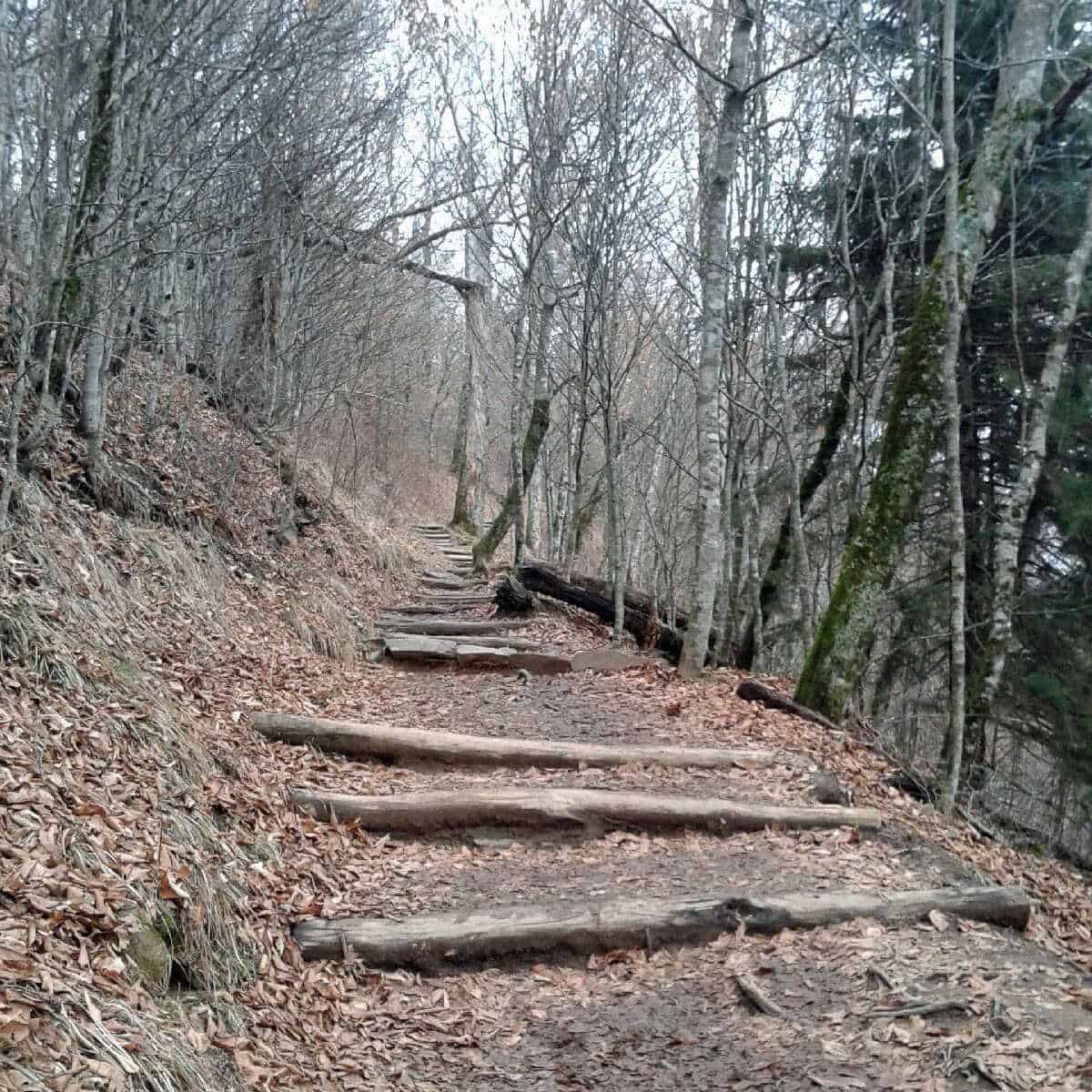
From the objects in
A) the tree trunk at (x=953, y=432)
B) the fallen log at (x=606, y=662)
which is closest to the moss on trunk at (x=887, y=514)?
the tree trunk at (x=953, y=432)

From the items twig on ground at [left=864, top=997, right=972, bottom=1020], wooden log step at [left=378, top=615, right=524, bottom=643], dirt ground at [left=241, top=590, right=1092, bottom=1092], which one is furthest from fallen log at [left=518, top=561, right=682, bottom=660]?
twig on ground at [left=864, top=997, right=972, bottom=1020]

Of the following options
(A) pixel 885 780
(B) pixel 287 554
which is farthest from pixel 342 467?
(A) pixel 885 780

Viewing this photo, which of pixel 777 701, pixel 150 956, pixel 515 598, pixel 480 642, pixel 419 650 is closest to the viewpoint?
pixel 150 956

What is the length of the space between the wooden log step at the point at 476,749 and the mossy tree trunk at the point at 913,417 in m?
1.41

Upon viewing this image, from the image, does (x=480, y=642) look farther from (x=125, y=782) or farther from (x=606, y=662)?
(x=125, y=782)

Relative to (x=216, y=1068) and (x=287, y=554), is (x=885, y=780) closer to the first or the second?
(x=216, y=1068)

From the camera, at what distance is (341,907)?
379 centimetres

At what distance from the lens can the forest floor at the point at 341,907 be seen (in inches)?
102

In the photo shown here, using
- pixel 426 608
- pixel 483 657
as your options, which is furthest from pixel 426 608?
pixel 483 657

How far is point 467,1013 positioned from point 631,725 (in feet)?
10.8

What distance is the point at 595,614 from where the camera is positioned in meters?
10.1

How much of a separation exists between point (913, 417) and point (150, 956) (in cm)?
635

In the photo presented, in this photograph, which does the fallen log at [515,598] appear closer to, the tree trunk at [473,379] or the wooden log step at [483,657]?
the wooden log step at [483,657]

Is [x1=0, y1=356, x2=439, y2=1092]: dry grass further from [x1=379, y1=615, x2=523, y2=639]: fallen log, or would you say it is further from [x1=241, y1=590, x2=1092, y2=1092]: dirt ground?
[x1=379, y1=615, x2=523, y2=639]: fallen log
